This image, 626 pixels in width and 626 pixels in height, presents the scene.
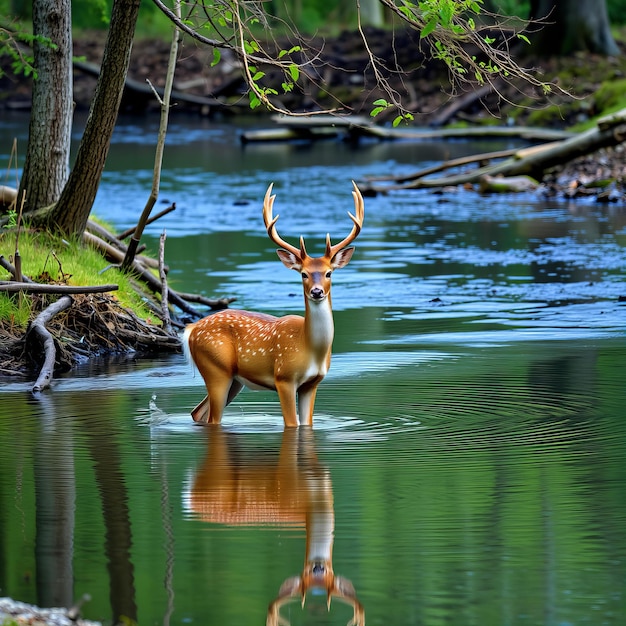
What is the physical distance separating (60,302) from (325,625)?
25.9 feet

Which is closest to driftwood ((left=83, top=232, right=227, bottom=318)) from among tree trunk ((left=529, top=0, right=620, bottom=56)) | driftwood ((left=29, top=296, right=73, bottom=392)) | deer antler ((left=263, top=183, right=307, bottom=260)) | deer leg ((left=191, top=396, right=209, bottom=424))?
driftwood ((left=29, top=296, right=73, bottom=392))

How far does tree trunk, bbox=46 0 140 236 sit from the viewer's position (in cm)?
1458

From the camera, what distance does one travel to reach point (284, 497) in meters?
9.10

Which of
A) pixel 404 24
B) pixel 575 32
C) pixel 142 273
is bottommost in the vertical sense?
pixel 142 273

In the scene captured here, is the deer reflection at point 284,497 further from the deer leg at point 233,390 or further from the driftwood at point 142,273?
the driftwood at point 142,273

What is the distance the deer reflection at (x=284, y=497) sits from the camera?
7.31m

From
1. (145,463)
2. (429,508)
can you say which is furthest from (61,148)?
(429,508)

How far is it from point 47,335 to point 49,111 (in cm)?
360

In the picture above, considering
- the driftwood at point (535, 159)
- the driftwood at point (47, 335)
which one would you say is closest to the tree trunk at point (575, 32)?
the driftwood at point (535, 159)

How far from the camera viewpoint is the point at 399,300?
58.1ft

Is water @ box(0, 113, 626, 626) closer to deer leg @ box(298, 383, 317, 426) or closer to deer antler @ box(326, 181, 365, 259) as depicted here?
deer leg @ box(298, 383, 317, 426)

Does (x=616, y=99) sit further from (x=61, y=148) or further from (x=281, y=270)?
(x=61, y=148)

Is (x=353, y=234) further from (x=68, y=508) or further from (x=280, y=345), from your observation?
(x=68, y=508)

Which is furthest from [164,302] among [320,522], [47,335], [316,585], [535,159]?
[535,159]
